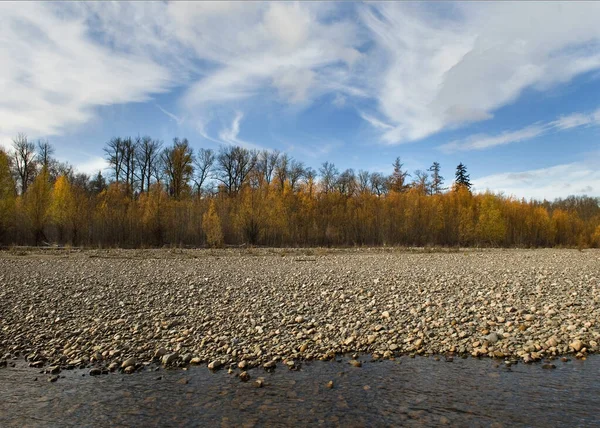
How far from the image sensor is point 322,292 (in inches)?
475

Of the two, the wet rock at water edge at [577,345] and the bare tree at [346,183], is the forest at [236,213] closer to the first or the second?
the bare tree at [346,183]

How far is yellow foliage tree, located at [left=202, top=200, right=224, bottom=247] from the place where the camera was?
120 ft

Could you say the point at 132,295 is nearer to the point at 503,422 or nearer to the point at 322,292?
the point at 322,292

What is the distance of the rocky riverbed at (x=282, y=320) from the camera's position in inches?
306

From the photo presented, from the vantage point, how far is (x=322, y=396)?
623 cm

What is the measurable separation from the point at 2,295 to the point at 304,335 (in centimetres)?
950

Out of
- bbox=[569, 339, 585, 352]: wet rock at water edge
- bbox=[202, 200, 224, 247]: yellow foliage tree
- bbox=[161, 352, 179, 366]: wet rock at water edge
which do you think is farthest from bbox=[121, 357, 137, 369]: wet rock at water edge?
bbox=[202, 200, 224, 247]: yellow foliage tree

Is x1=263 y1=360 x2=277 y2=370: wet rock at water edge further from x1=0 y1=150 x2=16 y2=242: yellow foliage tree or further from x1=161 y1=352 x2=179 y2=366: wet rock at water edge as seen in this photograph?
x1=0 y1=150 x2=16 y2=242: yellow foliage tree

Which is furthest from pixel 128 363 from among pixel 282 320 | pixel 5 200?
pixel 5 200

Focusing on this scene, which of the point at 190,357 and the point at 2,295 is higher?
the point at 2,295

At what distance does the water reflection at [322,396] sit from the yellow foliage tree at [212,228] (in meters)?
29.4

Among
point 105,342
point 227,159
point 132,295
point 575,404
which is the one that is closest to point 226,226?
point 227,159

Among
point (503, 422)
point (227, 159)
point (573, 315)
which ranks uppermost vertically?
point (227, 159)

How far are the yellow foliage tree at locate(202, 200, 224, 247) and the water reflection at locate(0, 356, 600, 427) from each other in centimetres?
2936
